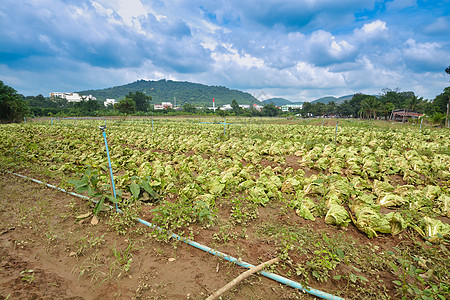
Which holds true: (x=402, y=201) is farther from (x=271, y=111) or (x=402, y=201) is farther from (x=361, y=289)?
(x=271, y=111)

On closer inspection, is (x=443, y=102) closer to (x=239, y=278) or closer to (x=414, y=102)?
(x=414, y=102)

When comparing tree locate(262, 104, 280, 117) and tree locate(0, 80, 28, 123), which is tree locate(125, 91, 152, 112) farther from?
tree locate(262, 104, 280, 117)

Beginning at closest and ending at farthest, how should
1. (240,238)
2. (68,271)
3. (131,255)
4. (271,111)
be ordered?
1. (68,271)
2. (131,255)
3. (240,238)
4. (271,111)

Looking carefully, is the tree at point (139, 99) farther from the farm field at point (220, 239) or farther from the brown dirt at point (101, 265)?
the brown dirt at point (101, 265)

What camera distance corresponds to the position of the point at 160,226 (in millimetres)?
3332

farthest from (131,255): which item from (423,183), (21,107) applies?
(21,107)

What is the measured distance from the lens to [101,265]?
258cm

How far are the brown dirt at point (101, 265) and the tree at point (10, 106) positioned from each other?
1535 inches

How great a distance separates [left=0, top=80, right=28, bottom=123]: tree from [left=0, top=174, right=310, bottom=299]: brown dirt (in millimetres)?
38993

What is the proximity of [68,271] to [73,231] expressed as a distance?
3.17ft

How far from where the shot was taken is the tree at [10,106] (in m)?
29.0

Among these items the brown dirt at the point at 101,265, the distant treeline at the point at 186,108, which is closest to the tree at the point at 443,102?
the distant treeline at the point at 186,108

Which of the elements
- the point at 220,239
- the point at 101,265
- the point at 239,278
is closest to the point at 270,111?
the point at 220,239

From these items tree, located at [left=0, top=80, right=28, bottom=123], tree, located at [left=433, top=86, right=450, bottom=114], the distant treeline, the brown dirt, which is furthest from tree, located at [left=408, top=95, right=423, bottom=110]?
tree, located at [left=0, top=80, right=28, bottom=123]
